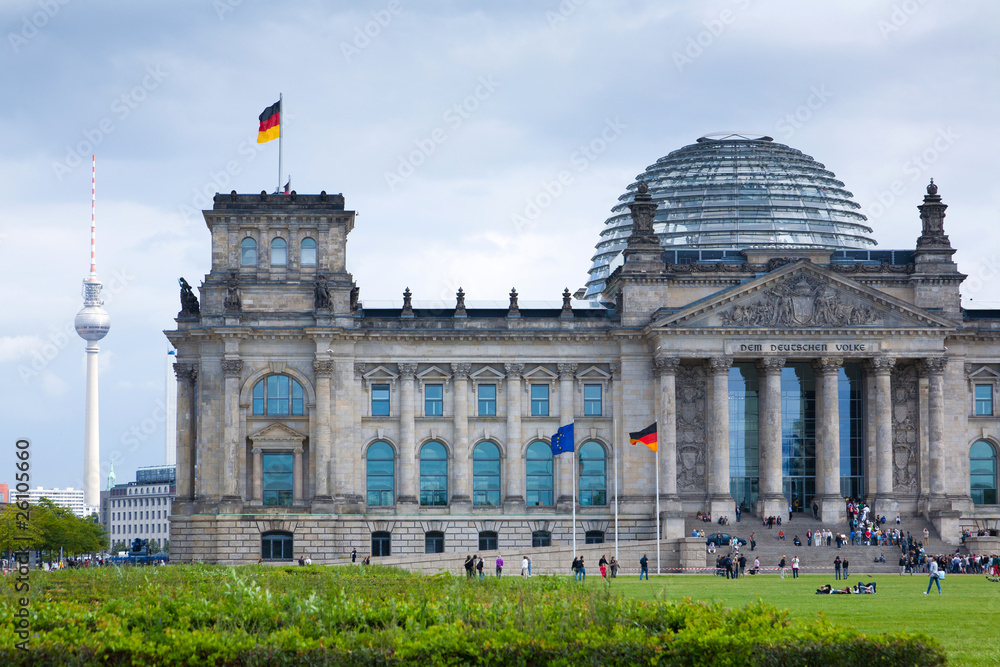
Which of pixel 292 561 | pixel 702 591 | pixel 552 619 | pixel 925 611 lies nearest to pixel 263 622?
pixel 552 619

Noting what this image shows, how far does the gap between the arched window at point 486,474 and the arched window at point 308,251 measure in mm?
15570

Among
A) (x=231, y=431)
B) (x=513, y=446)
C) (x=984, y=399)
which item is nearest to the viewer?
(x=231, y=431)

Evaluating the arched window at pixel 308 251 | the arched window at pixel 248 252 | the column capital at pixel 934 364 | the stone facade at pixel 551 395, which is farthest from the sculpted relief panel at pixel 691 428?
the arched window at pixel 248 252

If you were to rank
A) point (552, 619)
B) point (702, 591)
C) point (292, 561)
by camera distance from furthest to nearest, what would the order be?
point (292, 561) → point (702, 591) → point (552, 619)

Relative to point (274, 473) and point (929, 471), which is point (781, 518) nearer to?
point (929, 471)

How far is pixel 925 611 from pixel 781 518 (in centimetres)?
4046

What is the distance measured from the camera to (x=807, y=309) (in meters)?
86.1

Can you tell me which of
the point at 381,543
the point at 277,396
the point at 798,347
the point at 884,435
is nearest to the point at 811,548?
the point at 884,435

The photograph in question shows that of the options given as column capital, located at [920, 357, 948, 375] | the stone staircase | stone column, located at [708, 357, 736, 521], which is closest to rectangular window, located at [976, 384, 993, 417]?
column capital, located at [920, 357, 948, 375]

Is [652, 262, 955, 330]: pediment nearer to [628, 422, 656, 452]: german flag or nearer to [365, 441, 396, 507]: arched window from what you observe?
[628, 422, 656, 452]: german flag

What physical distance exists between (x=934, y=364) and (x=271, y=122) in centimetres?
4387

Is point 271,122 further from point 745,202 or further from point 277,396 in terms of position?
point 745,202

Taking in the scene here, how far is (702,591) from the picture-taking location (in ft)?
186

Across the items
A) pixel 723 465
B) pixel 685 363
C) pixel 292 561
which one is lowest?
pixel 292 561
